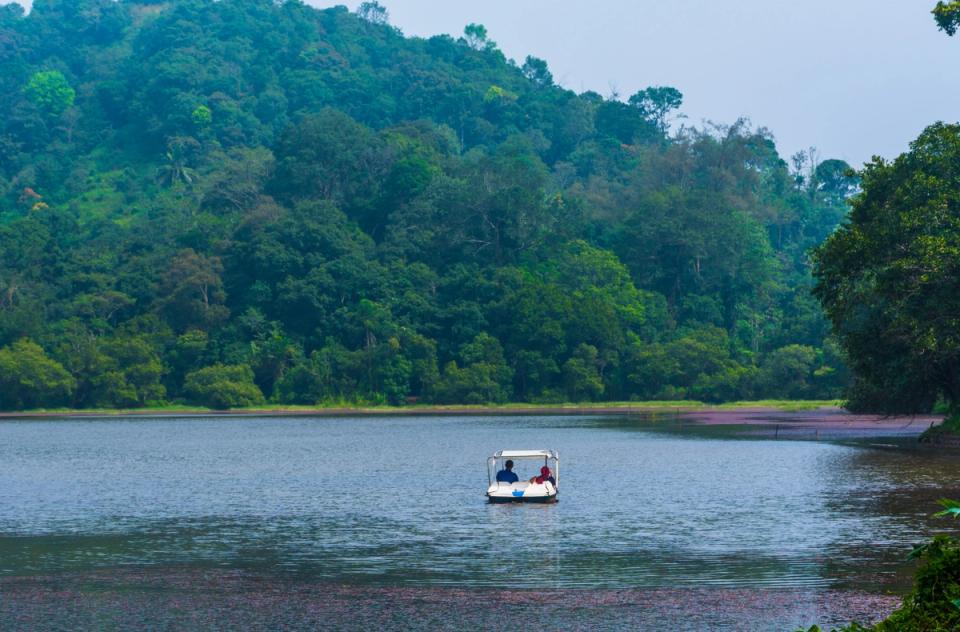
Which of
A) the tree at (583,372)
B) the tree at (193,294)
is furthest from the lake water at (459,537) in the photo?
the tree at (193,294)

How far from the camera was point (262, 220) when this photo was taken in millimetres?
154625

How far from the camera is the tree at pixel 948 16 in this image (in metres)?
56.2

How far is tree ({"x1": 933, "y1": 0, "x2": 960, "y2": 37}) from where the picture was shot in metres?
56.2

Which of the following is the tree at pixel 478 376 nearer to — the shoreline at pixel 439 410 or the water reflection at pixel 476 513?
the shoreline at pixel 439 410

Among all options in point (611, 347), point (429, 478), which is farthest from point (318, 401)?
point (429, 478)

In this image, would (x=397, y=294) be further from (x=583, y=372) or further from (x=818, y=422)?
(x=818, y=422)

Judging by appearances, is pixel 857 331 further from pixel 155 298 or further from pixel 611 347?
pixel 155 298

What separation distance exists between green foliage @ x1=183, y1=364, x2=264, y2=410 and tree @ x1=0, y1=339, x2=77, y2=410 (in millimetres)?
12849

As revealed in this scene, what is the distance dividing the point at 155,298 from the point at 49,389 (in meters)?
17.7

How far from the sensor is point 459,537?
37844 mm

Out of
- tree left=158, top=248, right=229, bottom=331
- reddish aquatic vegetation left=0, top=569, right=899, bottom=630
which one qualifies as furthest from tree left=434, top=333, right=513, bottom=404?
reddish aquatic vegetation left=0, top=569, right=899, bottom=630

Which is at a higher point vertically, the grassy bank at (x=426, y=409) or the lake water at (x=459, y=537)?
the grassy bank at (x=426, y=409)

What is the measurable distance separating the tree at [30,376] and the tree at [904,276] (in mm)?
90164

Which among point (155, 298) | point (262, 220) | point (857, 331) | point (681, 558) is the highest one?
point (262, 220)
